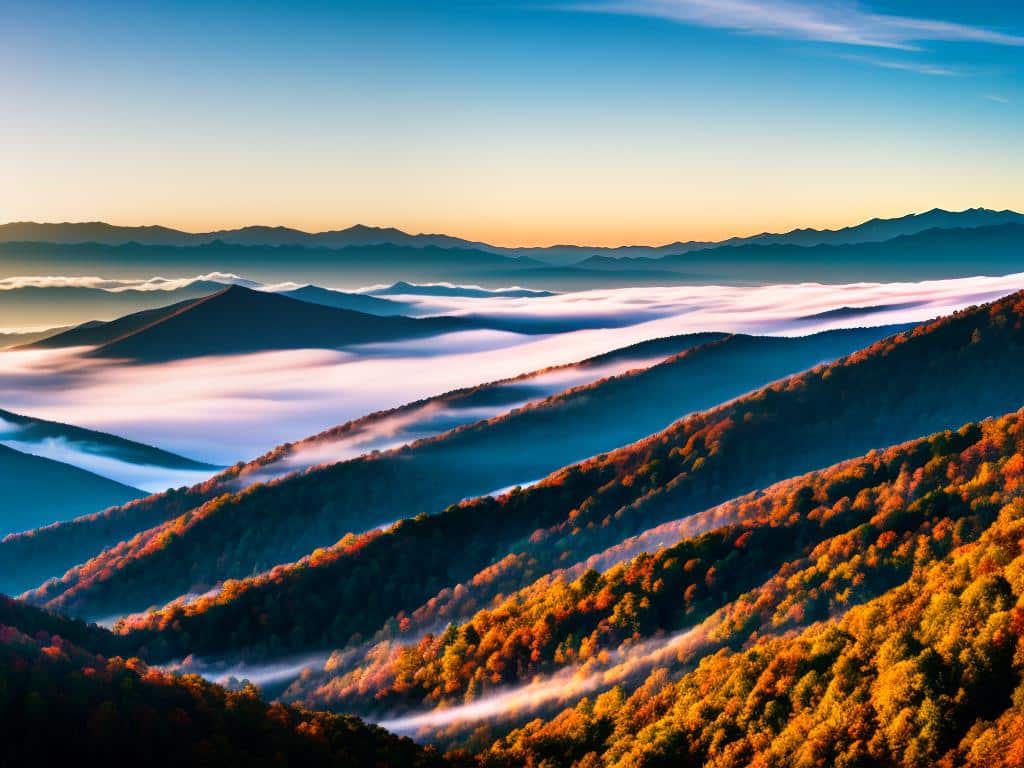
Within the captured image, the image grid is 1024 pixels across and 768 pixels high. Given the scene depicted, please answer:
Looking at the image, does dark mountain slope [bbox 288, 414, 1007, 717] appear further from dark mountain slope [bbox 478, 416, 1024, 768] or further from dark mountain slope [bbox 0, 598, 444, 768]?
dark mountain slope [bbox 0, 598, 444, 768]

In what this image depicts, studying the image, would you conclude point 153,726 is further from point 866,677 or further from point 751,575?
point 751,575

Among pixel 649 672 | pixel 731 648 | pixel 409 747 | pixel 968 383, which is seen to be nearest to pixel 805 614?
pixel 731 648

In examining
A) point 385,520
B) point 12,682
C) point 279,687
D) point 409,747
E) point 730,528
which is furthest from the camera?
point 385,520

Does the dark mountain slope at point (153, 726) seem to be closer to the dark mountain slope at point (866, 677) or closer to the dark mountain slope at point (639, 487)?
the dark mountain slope at point (866, 677)

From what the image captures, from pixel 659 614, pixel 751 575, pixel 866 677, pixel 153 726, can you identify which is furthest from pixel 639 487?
pixel 866 677

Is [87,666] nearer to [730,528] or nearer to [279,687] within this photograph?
[279,687]

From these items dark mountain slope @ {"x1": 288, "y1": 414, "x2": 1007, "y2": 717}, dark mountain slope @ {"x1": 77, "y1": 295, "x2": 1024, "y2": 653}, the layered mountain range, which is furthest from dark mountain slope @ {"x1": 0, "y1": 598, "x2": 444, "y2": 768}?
dark mountain slope @ {"x1": 77, "y1": 295, "x2": 1024, "y2": 653}

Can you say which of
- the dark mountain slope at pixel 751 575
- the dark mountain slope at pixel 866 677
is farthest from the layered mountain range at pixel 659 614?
the dark mountain slope at pixel 751 575

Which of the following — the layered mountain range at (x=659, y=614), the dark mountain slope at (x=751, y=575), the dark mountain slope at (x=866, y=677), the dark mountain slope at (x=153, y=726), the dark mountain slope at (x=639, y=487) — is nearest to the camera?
the dark mountain slope at (x=866, y=677)
